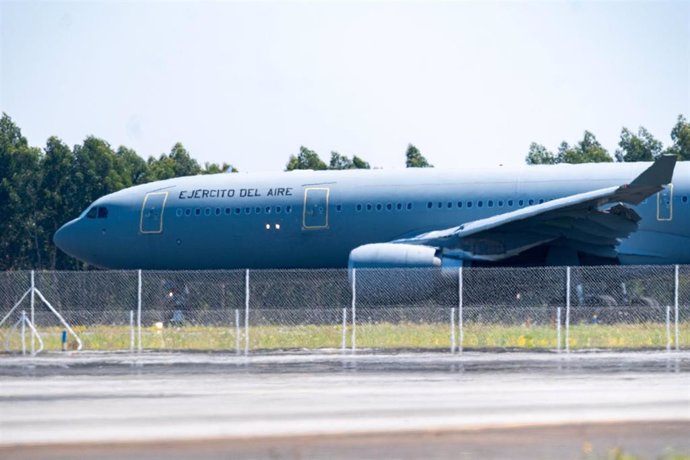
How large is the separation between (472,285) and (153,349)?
8.03m

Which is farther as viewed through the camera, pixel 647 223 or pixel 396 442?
pixel 647 223

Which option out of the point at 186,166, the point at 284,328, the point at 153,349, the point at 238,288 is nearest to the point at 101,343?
the point at 153,349

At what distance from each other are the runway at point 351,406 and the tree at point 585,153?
34.9m

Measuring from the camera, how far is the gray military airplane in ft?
89.1

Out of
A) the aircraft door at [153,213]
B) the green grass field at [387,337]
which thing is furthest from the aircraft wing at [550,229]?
the aircraft door at [153,213]

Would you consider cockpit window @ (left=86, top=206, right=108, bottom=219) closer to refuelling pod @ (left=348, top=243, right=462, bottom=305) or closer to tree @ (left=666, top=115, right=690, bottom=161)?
refuelling pod @ (left=348, top=243, right=462, bottom=305)

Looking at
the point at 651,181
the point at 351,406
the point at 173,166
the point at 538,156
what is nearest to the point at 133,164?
the point at 173,166

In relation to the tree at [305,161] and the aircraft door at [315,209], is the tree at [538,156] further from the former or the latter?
the aircraft door at [315,209]

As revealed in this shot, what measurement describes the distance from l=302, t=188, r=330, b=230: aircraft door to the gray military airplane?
25 mm

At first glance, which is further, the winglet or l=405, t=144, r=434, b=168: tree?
l=405, t=144, r=434, b=168: tree

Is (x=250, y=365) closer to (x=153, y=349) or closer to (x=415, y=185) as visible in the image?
(x=153, y=349)

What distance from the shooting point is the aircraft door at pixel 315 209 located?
29969 mm

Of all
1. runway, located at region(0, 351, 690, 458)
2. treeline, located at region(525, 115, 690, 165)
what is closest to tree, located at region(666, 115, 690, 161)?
treeline, located at region(525, 115, 690, 165)

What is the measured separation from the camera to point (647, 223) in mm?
27562
